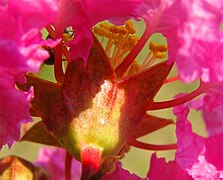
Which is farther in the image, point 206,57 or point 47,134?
point 47,134

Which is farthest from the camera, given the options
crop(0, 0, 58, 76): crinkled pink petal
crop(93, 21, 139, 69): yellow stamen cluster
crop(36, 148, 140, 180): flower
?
crop(36, 148, 140, 180): flower

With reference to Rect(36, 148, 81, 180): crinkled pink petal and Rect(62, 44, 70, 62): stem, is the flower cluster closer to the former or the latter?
Rect(62, 44, 70, 62): stem

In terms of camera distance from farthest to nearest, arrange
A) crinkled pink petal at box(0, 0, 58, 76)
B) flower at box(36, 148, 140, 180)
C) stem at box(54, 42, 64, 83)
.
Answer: flower at box(36, 148, 140, 180) → stem at box(54, 42, 64, 83) → crinkled pink petal at box(0, 0, 58, 76)

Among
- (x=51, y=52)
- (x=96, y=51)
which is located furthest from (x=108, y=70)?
(x=51, y=52)

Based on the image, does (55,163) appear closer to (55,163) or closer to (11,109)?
(55,163)

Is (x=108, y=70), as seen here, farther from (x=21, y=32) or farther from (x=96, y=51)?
(x=21, y=32)

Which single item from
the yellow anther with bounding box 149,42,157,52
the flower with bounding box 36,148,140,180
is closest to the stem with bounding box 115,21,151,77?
the yellow anther with bounding box 149,42,157,52

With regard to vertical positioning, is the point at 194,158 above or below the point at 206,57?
below

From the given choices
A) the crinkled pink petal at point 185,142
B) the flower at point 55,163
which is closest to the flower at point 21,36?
the crinkled pink petal at point 185,142
